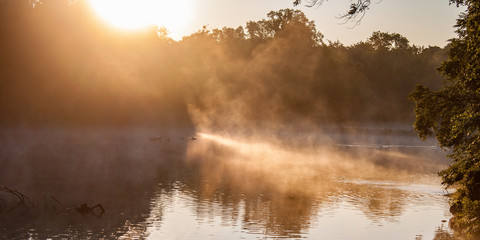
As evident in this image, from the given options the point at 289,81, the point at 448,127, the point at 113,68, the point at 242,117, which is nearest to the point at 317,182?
the point at 448,127

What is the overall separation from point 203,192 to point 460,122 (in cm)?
1970

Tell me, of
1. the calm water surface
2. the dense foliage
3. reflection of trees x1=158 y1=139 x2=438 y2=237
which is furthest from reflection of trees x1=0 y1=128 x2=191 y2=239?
the dense foliage

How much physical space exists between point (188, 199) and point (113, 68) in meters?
56.1

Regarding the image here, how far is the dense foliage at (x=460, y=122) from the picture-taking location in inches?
955

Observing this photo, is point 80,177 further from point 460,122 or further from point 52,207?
point 460,122

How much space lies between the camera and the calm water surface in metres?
27.7

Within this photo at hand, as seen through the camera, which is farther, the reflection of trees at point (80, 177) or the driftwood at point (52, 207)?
the driftwood at point (52, 207)

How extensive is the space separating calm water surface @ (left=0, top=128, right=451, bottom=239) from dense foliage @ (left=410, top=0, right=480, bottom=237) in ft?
8.16

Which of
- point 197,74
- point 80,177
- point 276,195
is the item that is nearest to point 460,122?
point 276,195

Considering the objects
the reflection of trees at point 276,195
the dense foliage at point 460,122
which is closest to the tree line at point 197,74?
the reflection of trees at point 276,195

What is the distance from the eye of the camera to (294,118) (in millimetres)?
139000

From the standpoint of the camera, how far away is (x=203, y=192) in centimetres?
3950

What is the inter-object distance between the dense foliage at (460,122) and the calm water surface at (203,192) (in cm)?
249

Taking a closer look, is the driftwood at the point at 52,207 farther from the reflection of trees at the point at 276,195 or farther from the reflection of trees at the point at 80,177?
the reflection of trees at the point at 276,195
